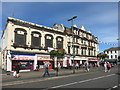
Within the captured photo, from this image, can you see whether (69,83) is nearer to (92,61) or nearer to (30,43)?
(30,43)

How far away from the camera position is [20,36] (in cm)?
2133

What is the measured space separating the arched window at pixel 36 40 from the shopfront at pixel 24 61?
85.8 inches

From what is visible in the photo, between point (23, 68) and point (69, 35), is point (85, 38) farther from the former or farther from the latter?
point (23, 68)

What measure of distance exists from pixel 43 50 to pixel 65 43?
22.8ft

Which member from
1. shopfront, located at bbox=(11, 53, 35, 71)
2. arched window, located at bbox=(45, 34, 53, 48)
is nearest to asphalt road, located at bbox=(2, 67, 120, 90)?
shopfront, located at bbox=(11, 53, 35, 71)

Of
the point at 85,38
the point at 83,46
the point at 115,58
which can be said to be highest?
the point at 85,38

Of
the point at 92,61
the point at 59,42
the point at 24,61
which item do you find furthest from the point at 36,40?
the point at 92,61

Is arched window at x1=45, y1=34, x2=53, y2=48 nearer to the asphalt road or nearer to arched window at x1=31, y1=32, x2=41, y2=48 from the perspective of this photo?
arched window at x1=31, y1=32, x2=41, y2=48

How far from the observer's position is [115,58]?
67375 millimetres

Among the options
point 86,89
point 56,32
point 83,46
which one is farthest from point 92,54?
point 86,89

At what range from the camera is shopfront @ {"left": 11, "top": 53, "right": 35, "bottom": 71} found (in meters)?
19.9

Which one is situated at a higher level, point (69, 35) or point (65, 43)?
point (69, 35)

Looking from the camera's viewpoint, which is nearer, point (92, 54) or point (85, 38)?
point (85, 38)

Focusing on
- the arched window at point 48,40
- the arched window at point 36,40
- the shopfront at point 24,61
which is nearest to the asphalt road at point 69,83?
the shopfront at point 24,61
